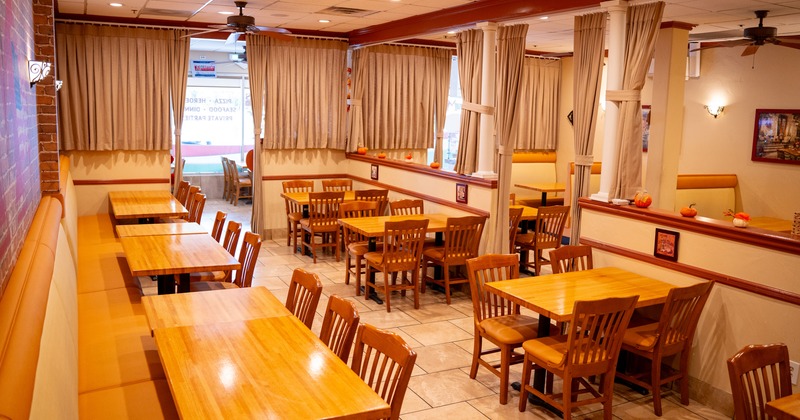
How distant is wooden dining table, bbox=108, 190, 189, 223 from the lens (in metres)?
6.72

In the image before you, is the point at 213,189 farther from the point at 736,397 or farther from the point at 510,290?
the point at 736,397

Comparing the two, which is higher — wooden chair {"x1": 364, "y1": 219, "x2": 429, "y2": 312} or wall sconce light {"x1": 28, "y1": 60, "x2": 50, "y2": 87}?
wall sconce light {"x1": 28, "y1": 60, "x2": 50, "y2": 87}

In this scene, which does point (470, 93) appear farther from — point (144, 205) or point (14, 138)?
point (14, 138)

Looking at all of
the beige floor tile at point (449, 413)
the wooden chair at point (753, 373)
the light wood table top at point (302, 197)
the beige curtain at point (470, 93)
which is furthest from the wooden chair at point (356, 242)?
the wooden chair at point (753, 373)

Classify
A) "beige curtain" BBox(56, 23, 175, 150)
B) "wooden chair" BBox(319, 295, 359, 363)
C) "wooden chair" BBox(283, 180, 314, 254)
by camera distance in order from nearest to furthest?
"wooden chair" BBox(319, 295, 359, 363) → "beige curtain" BBox(56, 23, 175, 150) → "wooden chair" BBox(283, 180, 314, 254)

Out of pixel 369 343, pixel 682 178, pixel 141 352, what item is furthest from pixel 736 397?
pixel 682 178

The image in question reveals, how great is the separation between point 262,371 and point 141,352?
1.35 m

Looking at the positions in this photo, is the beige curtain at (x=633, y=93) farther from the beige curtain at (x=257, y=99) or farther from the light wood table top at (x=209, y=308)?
the beige curtain at (x=257, y=99)

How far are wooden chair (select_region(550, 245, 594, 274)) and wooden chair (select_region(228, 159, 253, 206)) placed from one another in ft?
26.0

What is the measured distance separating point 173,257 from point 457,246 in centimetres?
271

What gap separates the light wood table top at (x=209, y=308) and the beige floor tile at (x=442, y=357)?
1.57 metres

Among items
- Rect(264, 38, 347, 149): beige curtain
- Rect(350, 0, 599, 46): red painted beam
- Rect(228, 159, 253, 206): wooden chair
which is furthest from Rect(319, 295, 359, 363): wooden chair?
Rect(228, 159, 253, 206): wooden chair

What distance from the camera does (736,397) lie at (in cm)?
287

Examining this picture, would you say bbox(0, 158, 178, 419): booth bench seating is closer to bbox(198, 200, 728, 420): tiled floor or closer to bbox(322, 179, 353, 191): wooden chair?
bbox(198, 200, 728, 420): tiled floor
